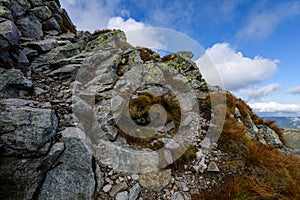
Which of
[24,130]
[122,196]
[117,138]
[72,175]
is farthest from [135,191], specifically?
[24,130]

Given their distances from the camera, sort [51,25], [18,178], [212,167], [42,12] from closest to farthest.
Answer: [18,178]
[212,167]
[42,12]
[51,25]

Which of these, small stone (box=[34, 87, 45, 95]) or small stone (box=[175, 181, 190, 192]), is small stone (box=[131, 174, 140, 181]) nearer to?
small stone (box=[175, 181, 190, 192])

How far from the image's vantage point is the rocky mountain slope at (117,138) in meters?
3.87

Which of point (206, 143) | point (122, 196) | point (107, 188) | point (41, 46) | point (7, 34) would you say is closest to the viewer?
point (122, 196)

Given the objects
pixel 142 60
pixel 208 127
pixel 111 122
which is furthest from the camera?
pixel 142 60

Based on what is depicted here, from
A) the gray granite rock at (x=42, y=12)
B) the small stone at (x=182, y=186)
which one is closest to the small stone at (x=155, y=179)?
the small stone at (x=182, y=186)

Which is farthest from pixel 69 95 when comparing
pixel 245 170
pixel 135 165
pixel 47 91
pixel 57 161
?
pixel 245 170

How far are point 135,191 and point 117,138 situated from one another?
1.82 meters

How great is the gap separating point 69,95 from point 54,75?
2.31 meters

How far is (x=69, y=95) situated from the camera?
252 inches

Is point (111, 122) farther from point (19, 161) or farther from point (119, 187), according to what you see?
point (19, 161)

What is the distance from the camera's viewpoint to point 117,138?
5.55 meters

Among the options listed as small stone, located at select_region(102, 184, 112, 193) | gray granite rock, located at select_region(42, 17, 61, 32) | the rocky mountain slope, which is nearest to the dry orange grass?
the rocky mountain slope

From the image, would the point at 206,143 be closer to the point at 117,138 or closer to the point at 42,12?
the point at 117,138
